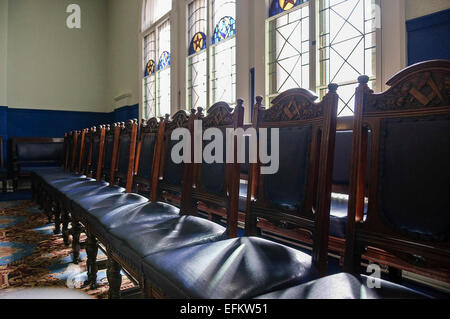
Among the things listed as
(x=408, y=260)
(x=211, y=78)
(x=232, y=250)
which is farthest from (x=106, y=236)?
(x=211, y=78)

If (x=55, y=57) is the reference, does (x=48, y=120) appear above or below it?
below

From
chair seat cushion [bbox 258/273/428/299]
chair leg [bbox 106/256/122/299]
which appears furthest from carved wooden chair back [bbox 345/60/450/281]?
chair leg [bbox 106/256/122/299]

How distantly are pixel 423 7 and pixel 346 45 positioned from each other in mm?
728

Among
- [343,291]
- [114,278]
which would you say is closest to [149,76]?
[114,278]

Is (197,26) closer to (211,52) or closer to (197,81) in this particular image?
(211,52)

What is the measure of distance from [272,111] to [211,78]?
132 inches

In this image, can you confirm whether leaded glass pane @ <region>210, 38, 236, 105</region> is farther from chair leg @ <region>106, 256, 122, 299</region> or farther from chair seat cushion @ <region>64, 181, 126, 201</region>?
chair leg @ <region>106, 256, 122, 299</region>

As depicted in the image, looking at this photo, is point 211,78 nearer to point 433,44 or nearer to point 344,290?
point 433,44

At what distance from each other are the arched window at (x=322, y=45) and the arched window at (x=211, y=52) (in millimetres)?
813

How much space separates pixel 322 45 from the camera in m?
2.91

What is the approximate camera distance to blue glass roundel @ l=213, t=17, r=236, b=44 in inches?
162

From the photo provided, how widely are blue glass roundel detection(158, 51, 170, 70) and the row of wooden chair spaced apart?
442 cm

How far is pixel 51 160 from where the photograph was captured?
6332mm

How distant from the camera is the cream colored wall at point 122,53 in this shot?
6.60 meters
